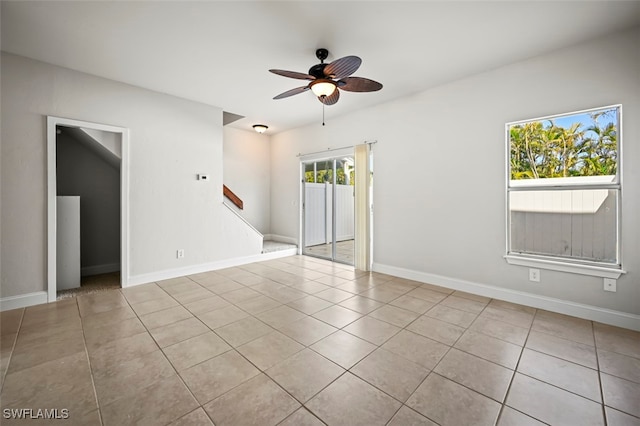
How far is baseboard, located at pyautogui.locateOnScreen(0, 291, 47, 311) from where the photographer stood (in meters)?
3.07

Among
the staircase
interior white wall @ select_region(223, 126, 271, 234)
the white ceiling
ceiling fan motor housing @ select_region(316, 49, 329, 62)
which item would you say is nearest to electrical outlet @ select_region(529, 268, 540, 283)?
the white ceiling

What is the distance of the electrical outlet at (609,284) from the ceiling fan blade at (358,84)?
3.18m

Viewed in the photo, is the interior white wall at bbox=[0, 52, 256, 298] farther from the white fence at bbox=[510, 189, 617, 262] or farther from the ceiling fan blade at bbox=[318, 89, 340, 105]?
the white fence at bbox=[510, 189, 617, 262]

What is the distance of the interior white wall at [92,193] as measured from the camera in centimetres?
450

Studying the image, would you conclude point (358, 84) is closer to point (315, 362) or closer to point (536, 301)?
point (315, 362)

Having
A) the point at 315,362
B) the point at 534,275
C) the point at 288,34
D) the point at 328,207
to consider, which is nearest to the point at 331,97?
the point at 288,34

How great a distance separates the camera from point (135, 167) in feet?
13.1

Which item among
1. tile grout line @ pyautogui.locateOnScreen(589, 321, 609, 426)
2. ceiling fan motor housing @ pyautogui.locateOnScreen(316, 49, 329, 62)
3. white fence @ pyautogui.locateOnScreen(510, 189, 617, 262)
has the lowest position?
tile grout line @ pyautogui.locateOnScreen(589, 321, 609, 426)

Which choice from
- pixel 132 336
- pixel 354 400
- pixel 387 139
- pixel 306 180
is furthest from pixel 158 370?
pixel 306 180

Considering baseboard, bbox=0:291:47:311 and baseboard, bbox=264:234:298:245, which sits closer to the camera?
baseboard, bbox=0:291:47:311

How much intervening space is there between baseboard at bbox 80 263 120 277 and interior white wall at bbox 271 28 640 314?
4.91 metres

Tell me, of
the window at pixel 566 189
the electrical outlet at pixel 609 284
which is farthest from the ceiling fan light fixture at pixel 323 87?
the electrical outlet at pixel 609 284

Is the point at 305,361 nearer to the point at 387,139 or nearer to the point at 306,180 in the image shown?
the point at 387,139

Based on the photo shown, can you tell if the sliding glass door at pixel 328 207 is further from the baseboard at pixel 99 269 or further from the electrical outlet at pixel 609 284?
the baseboard at pixel 99 269
